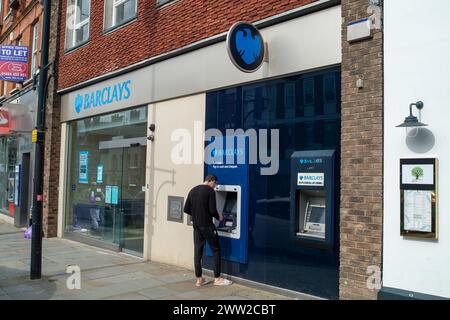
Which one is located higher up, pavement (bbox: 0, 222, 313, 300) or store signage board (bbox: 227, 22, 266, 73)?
store signage board (bbox: 227, 22, 266, 73)

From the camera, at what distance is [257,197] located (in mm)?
7031

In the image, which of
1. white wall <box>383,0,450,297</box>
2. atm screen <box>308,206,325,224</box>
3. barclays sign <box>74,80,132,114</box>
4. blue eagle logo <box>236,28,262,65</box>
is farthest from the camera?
barclays sign <box>74,80,132,114</box>

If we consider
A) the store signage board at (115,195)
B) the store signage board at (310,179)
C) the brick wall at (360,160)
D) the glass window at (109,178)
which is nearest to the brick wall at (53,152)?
the glass window at (109,178)

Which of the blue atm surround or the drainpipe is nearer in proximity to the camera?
the blue atm surround

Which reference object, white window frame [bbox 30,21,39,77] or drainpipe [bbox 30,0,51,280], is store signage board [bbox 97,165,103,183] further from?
white window frame [bbox 30,21,39,77]

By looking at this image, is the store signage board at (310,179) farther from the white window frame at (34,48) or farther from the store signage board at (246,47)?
the white window frame at (34,48)

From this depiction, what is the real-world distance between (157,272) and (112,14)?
667 centimetres

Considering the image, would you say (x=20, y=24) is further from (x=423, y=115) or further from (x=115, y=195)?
(x=423, y=115)

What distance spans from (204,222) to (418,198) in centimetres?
325

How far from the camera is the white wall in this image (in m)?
4.74

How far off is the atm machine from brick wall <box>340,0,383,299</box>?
330 mm

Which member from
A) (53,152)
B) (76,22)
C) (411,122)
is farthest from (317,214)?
(76,22)

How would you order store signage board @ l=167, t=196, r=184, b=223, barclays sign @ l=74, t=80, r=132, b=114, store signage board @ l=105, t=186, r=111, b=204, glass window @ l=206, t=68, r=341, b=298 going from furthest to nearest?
store signage board @ l=105, t=186, r=111, b=204 → barclays sign @ l=74, t=80, r=132, b=114 → store signage board @ l=167, t=196, r=184, b=223 → glass window @ l=206, t=68, r=341, b=298

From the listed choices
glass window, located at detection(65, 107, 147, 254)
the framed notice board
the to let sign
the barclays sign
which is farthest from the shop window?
the framed notice board
